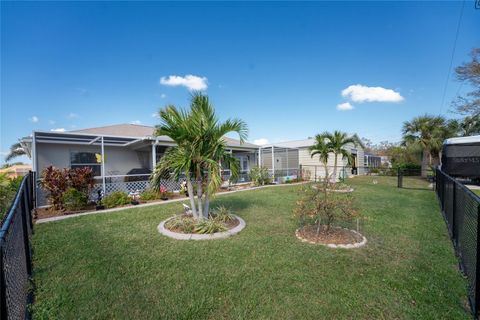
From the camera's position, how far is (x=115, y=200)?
8125mm

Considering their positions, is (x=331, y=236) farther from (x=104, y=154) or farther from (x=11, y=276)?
(x=104, y=154)

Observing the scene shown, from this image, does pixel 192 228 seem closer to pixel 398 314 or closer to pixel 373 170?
pixel 398 314

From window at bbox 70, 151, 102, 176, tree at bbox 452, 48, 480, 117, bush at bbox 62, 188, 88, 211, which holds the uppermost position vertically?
tree at bbox 452, 48, 480, 117

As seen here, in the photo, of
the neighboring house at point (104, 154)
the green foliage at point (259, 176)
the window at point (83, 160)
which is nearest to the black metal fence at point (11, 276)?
the neighboring house at point (104, 154)

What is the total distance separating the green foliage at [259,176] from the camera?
46.9 ft

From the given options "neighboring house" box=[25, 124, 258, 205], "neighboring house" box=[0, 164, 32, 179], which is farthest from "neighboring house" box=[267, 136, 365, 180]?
"neighboring house" box=[0, 164, 32, 179]

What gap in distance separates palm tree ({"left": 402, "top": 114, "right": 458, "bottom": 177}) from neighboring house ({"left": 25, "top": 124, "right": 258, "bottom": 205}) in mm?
15824

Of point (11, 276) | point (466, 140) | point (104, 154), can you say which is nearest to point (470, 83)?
point (466, 140)

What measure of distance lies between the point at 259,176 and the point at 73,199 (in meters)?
10.0

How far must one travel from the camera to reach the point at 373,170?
2448 centimetres

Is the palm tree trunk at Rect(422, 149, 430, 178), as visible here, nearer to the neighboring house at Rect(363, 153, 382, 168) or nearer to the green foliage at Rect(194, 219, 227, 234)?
the neighboring house at Rect(363, 153, 382, 168)

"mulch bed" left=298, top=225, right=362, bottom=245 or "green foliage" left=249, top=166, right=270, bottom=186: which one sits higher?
"green foliage" left=249, top=166, right=270, bottom=186

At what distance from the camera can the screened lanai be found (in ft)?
55.5

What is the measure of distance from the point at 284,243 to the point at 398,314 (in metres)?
2.08
